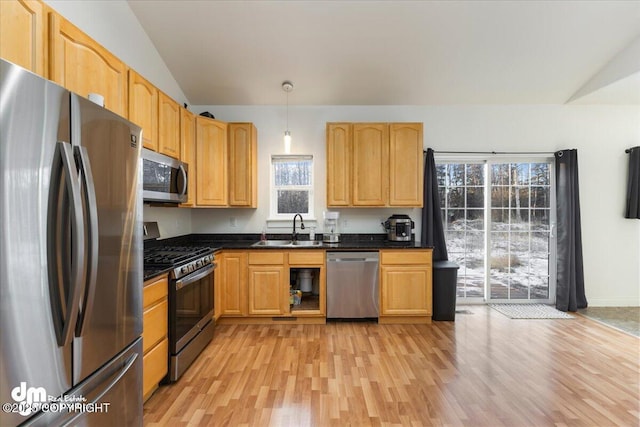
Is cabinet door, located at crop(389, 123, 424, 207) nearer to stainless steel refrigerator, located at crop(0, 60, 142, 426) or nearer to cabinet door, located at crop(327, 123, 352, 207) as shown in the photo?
cabinet door, located at crop(327, 123, 352, 207)

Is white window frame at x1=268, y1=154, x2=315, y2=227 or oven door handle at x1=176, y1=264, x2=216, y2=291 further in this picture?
white window frame at x1=268, y1=154, x2=315, y2=227

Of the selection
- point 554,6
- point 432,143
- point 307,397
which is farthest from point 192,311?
point 554,6

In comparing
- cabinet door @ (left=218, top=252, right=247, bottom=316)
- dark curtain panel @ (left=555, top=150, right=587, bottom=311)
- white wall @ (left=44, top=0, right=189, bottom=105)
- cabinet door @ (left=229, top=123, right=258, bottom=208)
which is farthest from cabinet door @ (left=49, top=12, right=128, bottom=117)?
dark curtain panel @ (left=555, top=150, right=587, bottom=311)

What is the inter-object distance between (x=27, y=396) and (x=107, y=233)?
0.60 m

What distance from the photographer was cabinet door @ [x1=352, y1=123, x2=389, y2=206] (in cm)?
368

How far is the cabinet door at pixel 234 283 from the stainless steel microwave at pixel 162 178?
87cm

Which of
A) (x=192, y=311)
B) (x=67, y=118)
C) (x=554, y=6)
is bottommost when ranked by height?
(x=192, y=311)

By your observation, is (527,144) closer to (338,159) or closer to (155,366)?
(338,159)

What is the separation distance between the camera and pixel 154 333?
2027 mm

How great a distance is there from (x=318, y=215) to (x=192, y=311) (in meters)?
2.05

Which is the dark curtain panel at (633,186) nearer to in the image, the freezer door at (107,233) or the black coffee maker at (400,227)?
the black coffee maker at (400,227)

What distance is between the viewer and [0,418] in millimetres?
811

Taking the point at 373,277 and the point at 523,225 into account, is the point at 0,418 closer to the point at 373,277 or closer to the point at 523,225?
the point at 373,277

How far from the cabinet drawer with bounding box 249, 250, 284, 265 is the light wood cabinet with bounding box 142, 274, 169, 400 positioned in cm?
123
